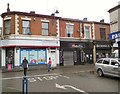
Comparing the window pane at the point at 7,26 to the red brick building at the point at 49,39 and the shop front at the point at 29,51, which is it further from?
the shop front at the point at 29,51

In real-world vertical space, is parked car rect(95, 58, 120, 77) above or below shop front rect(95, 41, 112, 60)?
below

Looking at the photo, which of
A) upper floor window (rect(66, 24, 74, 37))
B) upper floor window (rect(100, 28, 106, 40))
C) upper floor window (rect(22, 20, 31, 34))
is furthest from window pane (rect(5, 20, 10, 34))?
upper floor window (rect(100, 28, 106, 40))

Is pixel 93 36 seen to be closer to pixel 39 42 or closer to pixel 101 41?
pixel 101 41

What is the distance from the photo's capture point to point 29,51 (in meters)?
28.5

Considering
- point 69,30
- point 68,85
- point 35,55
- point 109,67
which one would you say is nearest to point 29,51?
point 35,55

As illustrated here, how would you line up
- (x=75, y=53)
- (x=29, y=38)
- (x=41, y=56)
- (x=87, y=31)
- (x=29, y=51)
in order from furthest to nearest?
(x=87, y=31), (x=75, y=53), (x=41, y=56), (x=29, y=51), (x=29, y=38)

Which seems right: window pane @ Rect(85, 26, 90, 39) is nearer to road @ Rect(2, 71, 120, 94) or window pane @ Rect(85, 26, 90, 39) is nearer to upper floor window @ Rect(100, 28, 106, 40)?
upper floor window @ Rect(100, 28, 106, 40)

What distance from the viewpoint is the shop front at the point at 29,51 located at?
27281 millimetres

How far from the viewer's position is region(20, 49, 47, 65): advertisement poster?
2815cm

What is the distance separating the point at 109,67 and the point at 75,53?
16015 millimetres

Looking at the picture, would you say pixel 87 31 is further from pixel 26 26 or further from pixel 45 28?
pixel 26 26

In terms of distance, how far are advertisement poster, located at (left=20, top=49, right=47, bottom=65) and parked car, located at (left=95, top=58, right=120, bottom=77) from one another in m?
12.6

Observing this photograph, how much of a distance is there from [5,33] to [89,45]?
13109mm

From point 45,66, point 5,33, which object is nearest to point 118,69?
point 45,66
